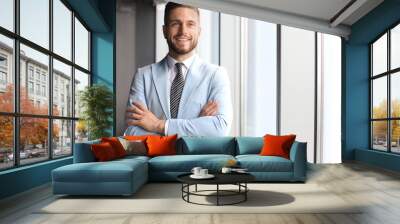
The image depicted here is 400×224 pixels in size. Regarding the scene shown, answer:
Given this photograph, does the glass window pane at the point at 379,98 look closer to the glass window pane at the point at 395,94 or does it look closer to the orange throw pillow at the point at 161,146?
the glass window pane at the point at 395,94

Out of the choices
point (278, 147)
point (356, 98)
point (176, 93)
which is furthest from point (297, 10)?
point (278, 147)

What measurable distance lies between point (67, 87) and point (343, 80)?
6.40 m

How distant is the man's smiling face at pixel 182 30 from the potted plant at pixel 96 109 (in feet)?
5.86

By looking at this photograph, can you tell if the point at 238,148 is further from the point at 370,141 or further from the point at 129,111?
the point at 370,141

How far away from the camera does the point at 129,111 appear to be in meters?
8.19

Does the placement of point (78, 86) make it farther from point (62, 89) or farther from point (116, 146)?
point (116, 146)

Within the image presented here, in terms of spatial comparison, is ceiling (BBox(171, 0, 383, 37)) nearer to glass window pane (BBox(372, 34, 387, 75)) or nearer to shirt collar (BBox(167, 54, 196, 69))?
glass window pane (BBox(372, 34, 387, 75))

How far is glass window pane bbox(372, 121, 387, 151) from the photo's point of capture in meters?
8.35

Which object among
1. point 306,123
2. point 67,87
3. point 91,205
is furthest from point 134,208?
point 306,123

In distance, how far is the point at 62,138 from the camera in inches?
265

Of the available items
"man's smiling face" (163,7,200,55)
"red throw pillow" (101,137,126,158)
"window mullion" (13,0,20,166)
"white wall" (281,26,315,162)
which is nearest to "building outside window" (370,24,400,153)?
"white wall" (281,26,315,162)

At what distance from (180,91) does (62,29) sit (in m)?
2.64

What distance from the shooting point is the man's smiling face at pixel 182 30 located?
27.2 ft

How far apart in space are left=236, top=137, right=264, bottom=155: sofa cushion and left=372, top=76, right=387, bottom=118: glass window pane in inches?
136
